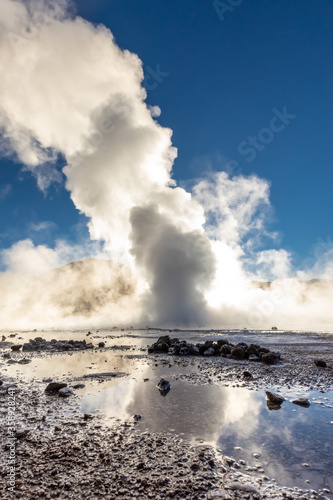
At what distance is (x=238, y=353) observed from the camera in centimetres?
2247

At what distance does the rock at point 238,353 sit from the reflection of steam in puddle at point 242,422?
10.0m

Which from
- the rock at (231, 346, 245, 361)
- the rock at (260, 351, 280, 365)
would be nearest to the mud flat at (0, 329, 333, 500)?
the rock at (260, 351, 280, 365)

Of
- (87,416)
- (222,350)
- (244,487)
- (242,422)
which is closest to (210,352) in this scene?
(222,350)

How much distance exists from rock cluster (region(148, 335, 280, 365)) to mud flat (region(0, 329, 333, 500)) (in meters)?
5.52

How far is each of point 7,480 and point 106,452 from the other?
213 centimetres

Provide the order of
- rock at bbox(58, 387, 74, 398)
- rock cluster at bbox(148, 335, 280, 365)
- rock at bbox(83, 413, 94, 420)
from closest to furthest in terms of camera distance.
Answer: rock at bbox(83, 413, 94, 420)
rock at bbox(58, 387, 74, 398)
rock cluster at bbox(148, 335, 280, 365)

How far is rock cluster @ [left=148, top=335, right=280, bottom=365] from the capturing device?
20531 millimetres

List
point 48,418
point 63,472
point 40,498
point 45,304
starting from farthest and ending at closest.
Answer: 1. point 45,304
2. point 48,418
3. point 63,472
4. point 40,498

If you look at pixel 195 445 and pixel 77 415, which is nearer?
pixel 195 445

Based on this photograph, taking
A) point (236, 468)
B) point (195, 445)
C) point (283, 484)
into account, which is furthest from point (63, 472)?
point (283, 484)

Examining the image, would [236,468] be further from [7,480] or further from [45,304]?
[45,304]

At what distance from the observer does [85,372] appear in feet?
56.1

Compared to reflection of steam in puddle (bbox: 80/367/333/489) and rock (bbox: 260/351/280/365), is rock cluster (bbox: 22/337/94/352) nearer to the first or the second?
rock (bbox: 260/351/280/365)

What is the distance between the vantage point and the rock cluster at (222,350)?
20.5 meters
